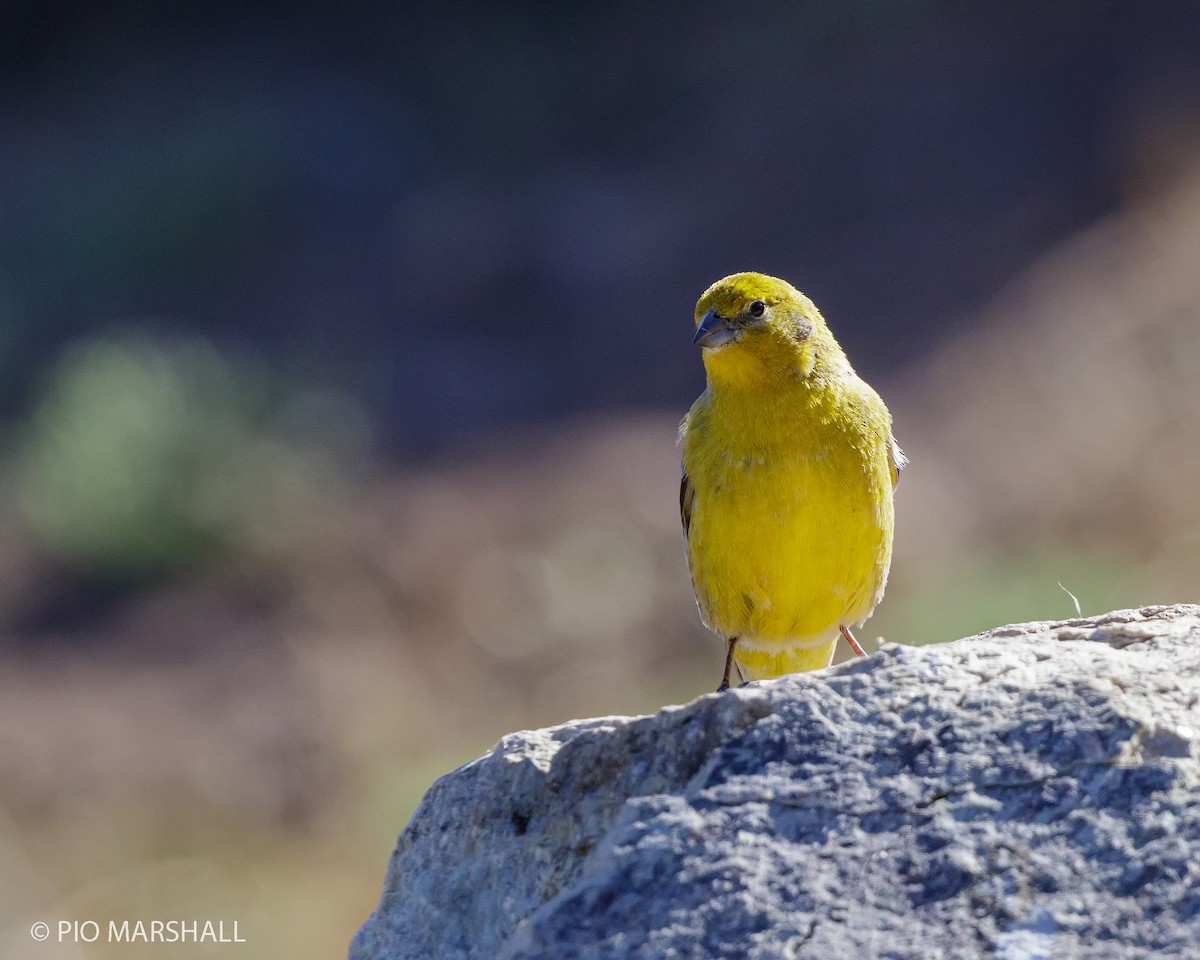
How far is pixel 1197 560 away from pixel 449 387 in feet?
23.9

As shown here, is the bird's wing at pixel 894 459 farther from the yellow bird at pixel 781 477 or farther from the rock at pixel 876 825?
the rock at pixel 876 825

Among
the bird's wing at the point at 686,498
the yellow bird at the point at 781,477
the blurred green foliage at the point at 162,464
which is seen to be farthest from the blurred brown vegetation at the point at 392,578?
the yellow bird at the point at 781,477

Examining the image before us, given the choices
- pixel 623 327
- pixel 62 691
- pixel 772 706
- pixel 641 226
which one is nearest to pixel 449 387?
pixel 623 327

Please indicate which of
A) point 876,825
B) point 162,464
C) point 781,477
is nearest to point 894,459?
point 781,477

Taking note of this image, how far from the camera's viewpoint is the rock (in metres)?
2.67

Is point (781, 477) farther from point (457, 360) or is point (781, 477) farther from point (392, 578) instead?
point (457, 360)

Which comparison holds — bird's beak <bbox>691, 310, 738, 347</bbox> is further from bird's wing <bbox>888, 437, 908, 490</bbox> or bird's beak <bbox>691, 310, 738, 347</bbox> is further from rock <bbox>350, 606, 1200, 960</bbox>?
rock <bbox>350, 606, 1200, 960</bbox>

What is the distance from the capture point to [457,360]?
15320mm

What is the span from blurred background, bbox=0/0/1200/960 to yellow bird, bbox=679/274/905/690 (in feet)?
14.4

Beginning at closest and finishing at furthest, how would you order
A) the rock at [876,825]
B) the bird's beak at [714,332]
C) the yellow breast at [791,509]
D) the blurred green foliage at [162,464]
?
1. the rock at [876,825]
2. the yellow breast at [791,509]
3. the bird's beak at [714,332]
4. the blurred green foliage at [162,464]

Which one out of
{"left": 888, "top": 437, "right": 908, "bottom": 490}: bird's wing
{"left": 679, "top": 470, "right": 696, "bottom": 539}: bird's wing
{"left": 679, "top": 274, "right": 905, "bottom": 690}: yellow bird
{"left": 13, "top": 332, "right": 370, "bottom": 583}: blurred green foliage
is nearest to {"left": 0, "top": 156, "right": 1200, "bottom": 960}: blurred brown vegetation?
{"left": 13, "top": 332, "right": 370, "bottom": 583}: blurred green foliage

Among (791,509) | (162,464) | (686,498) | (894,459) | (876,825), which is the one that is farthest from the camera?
(162,464)

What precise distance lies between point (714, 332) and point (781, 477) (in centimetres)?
58

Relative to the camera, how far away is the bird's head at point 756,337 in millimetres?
5109
